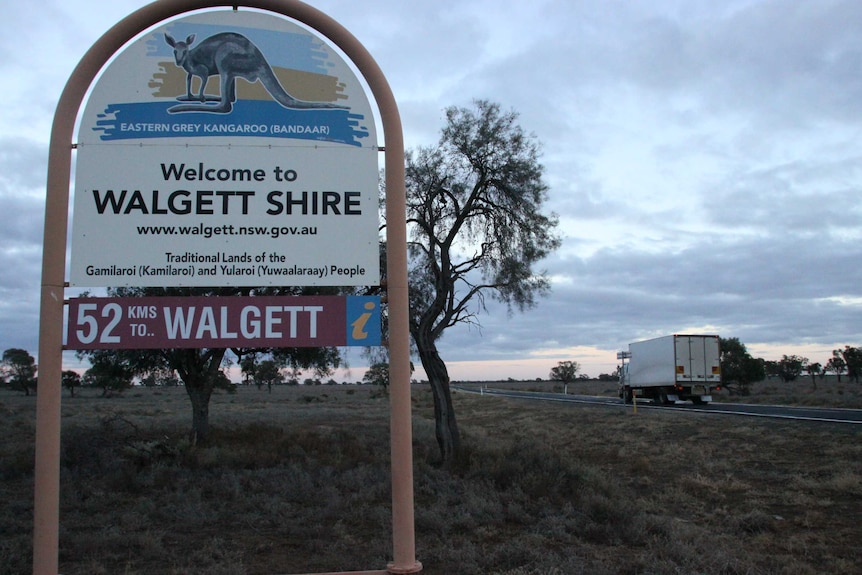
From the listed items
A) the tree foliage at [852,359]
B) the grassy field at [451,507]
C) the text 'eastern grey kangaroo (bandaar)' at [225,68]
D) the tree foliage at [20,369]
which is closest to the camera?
the text 'eastern grey kangaroo (bandaar)' at [225,68]

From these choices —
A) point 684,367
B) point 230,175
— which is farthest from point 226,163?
point 684,367

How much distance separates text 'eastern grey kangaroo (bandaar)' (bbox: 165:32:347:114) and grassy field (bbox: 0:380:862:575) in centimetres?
426

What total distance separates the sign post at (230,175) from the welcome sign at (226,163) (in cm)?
1

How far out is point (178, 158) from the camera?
197 inches

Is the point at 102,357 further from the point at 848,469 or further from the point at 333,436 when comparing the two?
the point at 848,469

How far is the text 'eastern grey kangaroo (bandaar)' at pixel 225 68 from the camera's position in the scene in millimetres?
5121

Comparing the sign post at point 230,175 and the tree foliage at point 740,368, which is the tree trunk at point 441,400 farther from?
the tree foliage at point 740,368

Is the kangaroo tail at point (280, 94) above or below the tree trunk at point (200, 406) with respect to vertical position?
above

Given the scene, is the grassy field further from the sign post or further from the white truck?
the white truck

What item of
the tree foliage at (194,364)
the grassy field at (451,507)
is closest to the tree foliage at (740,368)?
the grassy field at (451,507)

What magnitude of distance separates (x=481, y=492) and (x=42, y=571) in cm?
761

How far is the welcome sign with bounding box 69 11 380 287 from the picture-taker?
4.93 meters

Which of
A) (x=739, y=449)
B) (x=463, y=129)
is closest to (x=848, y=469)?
(x=739, y=449)

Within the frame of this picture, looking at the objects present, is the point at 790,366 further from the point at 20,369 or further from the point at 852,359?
the point at 20,369
